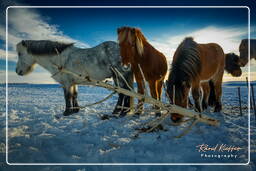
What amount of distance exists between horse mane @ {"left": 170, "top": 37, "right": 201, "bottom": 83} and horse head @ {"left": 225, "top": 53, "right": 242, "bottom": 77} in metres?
1.51

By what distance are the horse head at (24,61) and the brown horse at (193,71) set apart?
11.2 ft

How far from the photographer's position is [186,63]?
2658mm

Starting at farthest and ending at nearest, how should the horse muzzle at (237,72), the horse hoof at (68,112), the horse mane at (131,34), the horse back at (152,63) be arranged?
the horse hoof at (68,112) < the horse muzzle at (237,72) < the horse back at (152,63) < the horse mane at (131,34)

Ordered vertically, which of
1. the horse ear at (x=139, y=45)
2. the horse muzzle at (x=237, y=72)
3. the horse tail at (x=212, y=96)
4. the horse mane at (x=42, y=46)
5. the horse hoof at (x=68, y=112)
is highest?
the horse mane at (x=42, y=46)

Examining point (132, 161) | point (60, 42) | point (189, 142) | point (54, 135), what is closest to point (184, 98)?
point (189, 142)

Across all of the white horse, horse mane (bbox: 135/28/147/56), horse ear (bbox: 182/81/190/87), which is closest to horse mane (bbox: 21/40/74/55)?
the white horse

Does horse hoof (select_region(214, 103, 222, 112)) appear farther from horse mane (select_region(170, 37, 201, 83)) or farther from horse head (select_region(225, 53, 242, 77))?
horse mane (select_region(170, 37, 201, 83))

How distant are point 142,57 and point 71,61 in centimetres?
174

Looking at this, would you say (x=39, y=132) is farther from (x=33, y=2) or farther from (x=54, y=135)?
(x=33, y=2)

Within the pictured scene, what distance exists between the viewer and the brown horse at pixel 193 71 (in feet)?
7.51

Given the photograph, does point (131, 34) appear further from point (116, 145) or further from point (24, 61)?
point (24, 61)

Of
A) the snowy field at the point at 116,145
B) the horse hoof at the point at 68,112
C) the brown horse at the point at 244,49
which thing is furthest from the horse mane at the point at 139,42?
the horse hoof at the point at 68,112

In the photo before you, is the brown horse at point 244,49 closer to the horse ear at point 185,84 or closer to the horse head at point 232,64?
the horse head at point 232,64

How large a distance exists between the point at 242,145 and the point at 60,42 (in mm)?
4014
